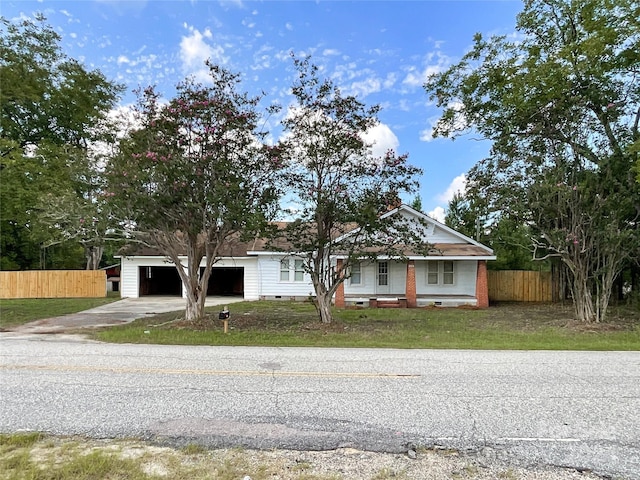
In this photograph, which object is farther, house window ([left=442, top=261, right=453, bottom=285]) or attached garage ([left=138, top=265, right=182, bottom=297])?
attached garage ([left=138, top=265, right=182, bottom=297])

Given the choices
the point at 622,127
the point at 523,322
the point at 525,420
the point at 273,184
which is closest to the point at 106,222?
the point at 273,184

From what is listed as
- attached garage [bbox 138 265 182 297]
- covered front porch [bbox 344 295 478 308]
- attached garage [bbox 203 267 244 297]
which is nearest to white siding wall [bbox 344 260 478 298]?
covered front porch [bbox 344 295 478 308]

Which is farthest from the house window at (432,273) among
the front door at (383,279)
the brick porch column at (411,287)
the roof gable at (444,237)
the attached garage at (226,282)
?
the attached garage at (226,282)

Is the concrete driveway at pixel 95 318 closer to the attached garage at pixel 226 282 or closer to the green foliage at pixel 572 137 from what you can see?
the attached garage at pixel 226 282

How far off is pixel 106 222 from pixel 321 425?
10572 mm

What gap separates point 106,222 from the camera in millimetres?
12805

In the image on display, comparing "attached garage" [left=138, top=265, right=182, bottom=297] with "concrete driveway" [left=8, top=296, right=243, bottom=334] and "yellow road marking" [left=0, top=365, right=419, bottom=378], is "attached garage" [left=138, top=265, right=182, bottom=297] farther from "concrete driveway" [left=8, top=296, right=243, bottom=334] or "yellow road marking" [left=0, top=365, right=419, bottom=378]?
"yellow road marking" [left=0, top=365, right=419, bottom=378]

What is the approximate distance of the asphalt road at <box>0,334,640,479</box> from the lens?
4.16 meters

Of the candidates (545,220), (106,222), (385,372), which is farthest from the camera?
(545,220)

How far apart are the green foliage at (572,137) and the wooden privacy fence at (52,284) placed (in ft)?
72.3

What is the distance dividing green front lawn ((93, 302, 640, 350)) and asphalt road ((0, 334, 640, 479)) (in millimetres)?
1907

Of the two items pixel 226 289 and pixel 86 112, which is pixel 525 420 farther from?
pixel 226 289

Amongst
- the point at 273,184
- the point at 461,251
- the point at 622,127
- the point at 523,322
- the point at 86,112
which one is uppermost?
the point at 86,112

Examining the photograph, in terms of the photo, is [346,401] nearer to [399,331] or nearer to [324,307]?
[399,331]
